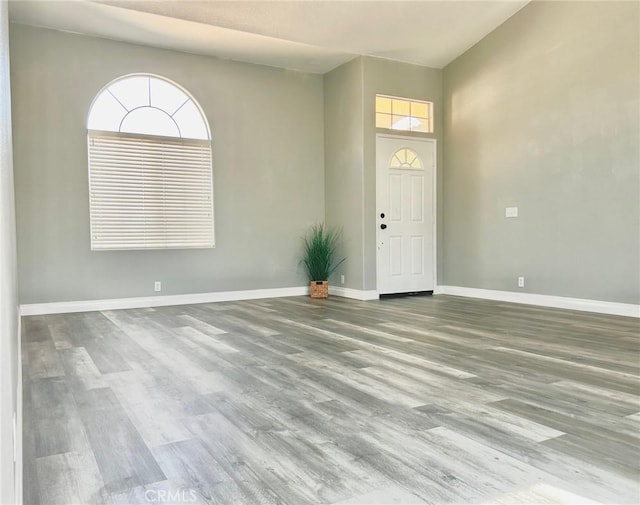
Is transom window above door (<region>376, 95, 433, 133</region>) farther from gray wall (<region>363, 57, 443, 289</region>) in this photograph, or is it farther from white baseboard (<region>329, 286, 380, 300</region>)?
white baseboard (<region>329, 286, 380, 300</region>)

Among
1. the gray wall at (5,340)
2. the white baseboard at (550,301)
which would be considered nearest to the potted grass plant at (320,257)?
the white baseboard at (550,301)

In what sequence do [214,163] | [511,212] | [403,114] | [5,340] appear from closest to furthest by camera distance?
1. [5,340]
2. [511,212]
3. [214,163]
4. [403,114]

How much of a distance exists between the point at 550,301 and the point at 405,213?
214 centimetres

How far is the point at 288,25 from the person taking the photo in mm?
5395

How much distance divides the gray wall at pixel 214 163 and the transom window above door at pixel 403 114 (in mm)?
983

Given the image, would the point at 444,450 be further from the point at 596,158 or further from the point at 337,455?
the point at 596,158

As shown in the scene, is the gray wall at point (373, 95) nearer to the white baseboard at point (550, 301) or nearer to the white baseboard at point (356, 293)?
the white baseboard at point (356, 293)

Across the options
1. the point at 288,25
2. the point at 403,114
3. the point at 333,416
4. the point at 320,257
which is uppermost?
the point at 288,25

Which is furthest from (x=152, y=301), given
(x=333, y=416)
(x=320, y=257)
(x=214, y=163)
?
(x=333, y=416)

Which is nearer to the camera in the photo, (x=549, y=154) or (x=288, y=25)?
(x=288, y=25)

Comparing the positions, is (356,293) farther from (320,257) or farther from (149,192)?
(149,192)

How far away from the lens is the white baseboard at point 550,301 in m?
4.84

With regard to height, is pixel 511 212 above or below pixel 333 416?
above

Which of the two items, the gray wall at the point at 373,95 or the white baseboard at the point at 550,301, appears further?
the gray wall at the point at 373,95
